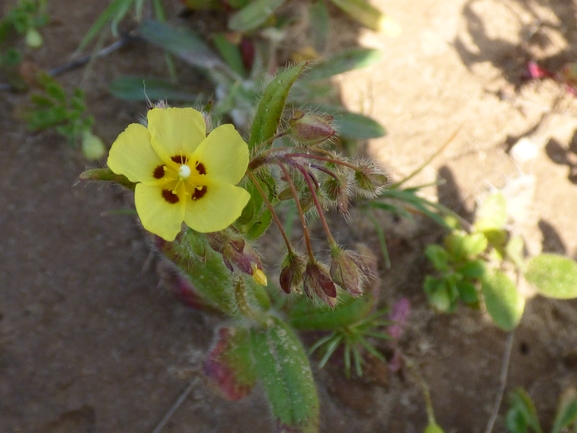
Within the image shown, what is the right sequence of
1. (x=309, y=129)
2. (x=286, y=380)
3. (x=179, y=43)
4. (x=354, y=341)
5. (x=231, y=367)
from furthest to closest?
(x=179, y=43) → (x=354, y=341) → (x=231, y=367) → (x=286, y=380) → (x=309, y=129)

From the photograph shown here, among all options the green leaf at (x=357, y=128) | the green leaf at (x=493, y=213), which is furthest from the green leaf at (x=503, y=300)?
the green leaf at (x=357, y=128)

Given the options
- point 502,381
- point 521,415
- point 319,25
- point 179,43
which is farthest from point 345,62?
point 521,415

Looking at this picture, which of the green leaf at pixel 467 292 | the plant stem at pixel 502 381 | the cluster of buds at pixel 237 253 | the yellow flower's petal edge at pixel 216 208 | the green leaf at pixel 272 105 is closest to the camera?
the yellow flower's petal edge at pixel 216 208

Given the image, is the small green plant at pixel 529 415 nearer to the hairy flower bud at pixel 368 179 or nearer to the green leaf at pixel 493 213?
the green leaf at pixel 493 213

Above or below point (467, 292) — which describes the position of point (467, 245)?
above

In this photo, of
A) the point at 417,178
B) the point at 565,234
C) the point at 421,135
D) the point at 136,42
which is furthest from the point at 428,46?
the point at 136,42

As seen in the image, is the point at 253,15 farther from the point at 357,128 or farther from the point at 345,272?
the point at 345,272

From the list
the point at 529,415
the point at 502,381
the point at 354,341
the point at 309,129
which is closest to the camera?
the point at 309,129
